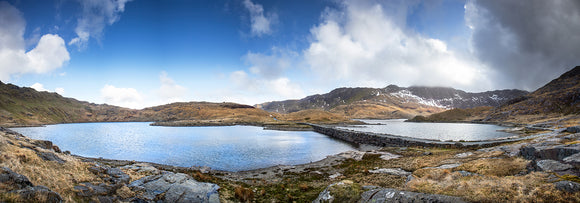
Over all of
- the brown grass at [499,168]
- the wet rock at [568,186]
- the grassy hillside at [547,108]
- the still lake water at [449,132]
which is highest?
the grassy hillside at [547,108]

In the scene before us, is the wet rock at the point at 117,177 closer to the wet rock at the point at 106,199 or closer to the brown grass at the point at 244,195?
the wet rock at the point at 106,199

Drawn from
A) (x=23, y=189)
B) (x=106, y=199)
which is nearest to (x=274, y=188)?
(x=106, y=199)

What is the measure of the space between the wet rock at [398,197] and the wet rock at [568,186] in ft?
12.4

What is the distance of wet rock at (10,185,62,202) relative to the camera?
26.1 ft

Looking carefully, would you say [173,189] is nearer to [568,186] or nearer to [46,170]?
[46,170]

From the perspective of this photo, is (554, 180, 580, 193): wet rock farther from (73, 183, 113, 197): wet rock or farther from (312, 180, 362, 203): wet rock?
(73, 183, 113, 197): wet rock

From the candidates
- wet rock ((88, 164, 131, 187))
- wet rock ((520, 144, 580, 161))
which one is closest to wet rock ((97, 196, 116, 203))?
wet rock ((88, 164, 131, 187))

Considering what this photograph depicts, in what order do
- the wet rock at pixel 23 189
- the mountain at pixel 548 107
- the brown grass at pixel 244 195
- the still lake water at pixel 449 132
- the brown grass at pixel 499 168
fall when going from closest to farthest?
the wet rock at pixel 23 189, the brown grass at pixel 499 168, the brown grass at pixel 244 195, the still lake water at pixel 449 132, the mountain at pixel 548 107

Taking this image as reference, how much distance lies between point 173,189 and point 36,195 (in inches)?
305

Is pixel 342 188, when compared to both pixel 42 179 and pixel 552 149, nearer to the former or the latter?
pixel 42 179

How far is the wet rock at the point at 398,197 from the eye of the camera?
29.3ft

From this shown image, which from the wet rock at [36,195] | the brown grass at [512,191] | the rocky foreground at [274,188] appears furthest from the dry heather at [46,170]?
the brown grass at [512,191]

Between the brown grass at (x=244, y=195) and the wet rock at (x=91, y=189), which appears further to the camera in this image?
the brown grass at (x=244, y=195)

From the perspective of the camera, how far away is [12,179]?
357 inches
